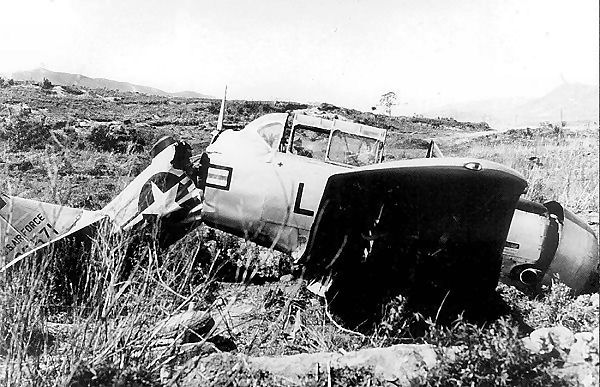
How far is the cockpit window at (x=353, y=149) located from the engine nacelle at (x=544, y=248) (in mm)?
1494

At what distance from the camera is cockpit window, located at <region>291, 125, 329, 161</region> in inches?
202

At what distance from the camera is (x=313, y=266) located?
14.9 ft

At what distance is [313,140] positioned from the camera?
5.32 meters

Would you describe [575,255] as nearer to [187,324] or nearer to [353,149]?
[353,149]

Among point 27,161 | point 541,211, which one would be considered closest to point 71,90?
point 27,161

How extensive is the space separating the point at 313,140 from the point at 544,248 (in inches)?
95.7

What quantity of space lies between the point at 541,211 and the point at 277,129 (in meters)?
2.65

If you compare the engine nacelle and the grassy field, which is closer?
the grassy field

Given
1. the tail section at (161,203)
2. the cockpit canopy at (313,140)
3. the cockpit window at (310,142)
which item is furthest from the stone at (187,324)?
the cockpit window at (310,142)

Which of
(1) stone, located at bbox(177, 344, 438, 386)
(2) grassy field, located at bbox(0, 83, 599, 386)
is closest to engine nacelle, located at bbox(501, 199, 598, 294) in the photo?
(2) grassy field, located at bbox(0, 83, 599, 386)

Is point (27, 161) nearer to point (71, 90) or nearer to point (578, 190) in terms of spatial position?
point (578, 190)

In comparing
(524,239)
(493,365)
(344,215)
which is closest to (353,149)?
(344,215)

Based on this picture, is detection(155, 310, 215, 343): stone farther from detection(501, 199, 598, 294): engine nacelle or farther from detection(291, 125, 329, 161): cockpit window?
detection(501, 199, 598, 294): engine nacelle

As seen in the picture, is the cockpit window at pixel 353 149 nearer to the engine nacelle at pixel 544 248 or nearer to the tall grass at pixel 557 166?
the engine nacelle at pixel 544 248
